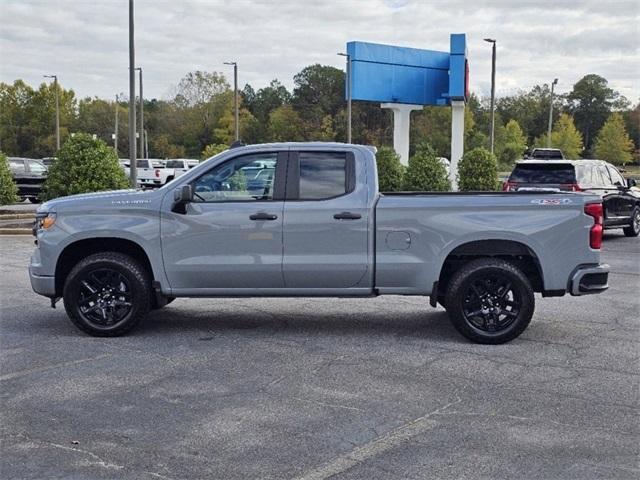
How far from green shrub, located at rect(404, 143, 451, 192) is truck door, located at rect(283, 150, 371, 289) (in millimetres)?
16886

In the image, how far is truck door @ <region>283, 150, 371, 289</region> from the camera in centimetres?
758

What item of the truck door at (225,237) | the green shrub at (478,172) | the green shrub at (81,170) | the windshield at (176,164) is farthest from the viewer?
the windshield at (176,164)

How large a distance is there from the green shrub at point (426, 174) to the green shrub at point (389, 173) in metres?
0.45

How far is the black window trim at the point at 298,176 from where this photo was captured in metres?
7.71

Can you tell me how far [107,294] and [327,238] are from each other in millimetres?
2259

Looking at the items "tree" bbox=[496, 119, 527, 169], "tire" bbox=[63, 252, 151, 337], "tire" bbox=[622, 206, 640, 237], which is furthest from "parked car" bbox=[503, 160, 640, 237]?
"tree" bbox=[496, 119, 527, 169]

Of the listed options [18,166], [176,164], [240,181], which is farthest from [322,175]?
[176,164]

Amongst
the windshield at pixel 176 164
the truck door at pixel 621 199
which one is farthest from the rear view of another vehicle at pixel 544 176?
the windshield at pixel 176 164

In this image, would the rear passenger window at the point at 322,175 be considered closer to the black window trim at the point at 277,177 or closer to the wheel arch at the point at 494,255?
the black window trim at the point at 277,177

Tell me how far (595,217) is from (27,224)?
15.7 metres

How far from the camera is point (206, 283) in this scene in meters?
Answer: 7.73

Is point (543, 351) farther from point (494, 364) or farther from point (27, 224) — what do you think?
point (27, 224)

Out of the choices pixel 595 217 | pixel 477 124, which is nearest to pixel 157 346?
pixel 595 217

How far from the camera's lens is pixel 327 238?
761 cm
